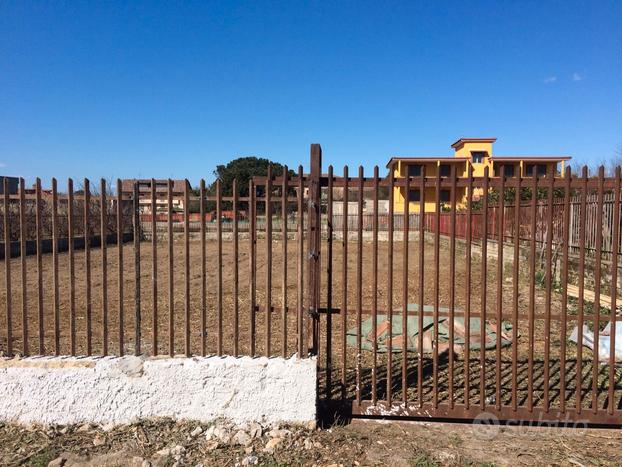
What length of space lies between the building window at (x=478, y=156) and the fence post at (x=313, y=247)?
45.2m

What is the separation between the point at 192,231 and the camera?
25312 mm

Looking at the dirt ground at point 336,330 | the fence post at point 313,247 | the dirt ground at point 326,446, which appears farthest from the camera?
the dirt ground at point 336,330

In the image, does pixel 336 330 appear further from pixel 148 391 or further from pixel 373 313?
pixel 148 391

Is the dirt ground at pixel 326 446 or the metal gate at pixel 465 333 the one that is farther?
the metal gate at pixel 465 333

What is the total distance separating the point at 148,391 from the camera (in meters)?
3.61

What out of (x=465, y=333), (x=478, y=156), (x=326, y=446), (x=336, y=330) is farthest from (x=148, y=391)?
(x=478, y=156)

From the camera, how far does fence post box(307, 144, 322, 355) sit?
3.54m

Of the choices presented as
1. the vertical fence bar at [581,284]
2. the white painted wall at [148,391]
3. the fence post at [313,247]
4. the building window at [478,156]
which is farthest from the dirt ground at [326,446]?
the building window at [478,156]

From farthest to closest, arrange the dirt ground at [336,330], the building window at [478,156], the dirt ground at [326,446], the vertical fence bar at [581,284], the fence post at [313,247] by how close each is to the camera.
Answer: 1. the building window at [478,156]
2. the dirt ground at [336,330]
3. the fence post at [313,247]
4. the vertical fence bar at [581,284]
5. the dirt ground at [326,446]

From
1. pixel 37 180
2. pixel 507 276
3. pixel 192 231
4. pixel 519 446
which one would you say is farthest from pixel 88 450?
pixel 192 231

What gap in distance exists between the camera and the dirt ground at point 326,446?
3.18 meters

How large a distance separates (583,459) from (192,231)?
23908 millimetres

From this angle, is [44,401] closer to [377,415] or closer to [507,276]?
[377,415]

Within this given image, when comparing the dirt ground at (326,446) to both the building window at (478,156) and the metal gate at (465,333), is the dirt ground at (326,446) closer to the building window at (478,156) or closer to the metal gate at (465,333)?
the metal gate at (465,333)
